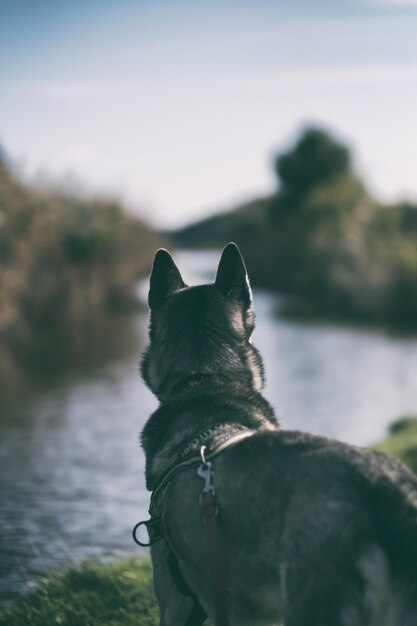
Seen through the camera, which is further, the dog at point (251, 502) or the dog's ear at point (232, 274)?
the dog's ear at point (232, 274)

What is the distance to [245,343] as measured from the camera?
192 inches

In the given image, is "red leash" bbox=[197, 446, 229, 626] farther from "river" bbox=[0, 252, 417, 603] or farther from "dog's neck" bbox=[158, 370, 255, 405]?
"river" bbox=[0, 252, 417, 603]

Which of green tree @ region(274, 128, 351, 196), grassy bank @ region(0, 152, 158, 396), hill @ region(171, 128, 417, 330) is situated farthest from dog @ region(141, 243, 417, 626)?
green tree @ region(274, 128, 351, 196)

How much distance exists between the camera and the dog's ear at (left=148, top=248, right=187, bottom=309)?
198 inches

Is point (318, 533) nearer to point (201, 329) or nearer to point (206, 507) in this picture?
point (206, 507)

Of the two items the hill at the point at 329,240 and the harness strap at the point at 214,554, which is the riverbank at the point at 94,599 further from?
the hill at the point at 329,240

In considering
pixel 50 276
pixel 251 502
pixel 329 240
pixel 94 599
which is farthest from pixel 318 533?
pixel 329 240

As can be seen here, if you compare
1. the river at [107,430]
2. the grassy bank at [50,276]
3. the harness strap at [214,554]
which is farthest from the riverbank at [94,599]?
the grassy bank at [50,276]

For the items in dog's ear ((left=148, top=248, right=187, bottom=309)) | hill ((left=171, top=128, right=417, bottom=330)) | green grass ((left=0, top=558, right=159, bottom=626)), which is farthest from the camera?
hill ((left=171, top=128, right=417, bottom=330))

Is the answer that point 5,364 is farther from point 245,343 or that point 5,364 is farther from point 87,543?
point 245,343

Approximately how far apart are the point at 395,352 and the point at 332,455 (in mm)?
23132

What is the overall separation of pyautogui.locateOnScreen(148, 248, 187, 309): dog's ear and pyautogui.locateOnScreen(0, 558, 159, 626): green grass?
2235mm

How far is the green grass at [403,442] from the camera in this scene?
33.5ft

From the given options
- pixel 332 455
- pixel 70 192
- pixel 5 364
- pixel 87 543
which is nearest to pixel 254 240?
pixel 70 192
